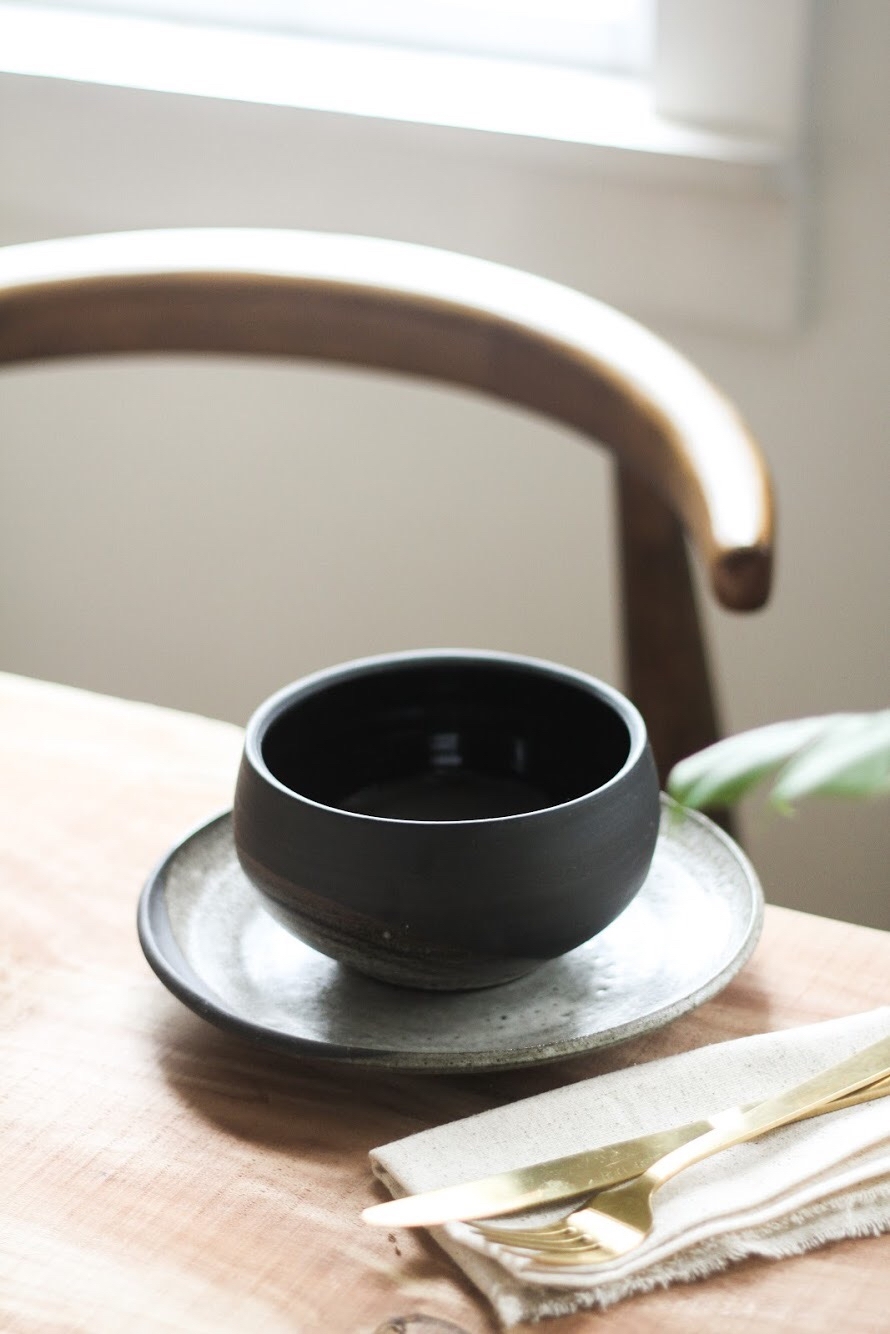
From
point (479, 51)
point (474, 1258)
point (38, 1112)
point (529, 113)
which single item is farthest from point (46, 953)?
point (479, 51)

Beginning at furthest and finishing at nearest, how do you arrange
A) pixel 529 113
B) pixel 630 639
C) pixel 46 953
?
pixel 529 113 < pixel 630 639 < pixel 46 953

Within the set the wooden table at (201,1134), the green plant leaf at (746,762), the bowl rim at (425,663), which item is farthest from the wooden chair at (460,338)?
the green plant leaf at (746,762)

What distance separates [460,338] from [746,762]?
63 cm

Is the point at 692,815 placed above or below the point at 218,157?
below

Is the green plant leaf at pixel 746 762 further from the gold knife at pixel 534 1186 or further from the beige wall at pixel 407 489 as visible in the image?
the beige wall at pixel 407 489

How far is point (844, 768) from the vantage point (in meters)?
0.27

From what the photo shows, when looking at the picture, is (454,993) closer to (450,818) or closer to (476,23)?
(450,818)

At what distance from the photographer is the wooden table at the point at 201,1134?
0.41 m

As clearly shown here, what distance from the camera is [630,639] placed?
0.82 m

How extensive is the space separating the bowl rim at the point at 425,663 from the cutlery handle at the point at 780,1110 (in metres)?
0.10

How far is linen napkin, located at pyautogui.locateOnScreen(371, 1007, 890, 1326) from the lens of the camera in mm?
416

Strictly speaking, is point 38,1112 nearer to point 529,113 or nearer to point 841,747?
point 841,747

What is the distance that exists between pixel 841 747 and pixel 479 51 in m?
1.21

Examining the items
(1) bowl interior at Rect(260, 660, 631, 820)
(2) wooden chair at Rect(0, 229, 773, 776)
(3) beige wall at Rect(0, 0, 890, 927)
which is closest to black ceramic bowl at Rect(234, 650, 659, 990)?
(1) bowl interior at Rect(260, 660, 631, 820)
